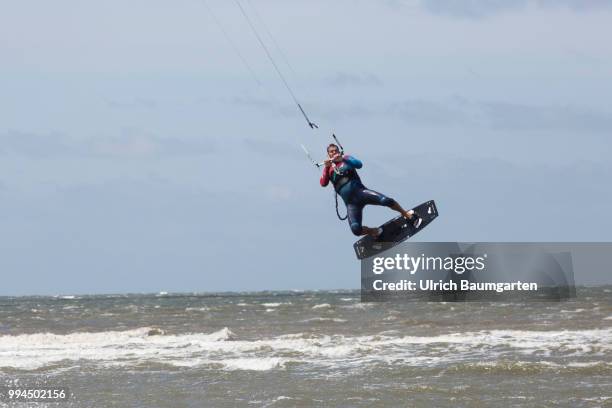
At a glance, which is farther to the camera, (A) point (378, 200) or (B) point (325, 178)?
(A) point (378, 200)

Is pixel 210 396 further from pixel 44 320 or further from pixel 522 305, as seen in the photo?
pixel 44 320

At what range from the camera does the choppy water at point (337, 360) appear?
17.7 metres

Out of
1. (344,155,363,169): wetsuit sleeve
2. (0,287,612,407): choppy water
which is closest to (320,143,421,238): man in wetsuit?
(344,155,363,169): wetsuit sleeve

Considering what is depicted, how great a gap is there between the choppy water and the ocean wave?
0.12 feet

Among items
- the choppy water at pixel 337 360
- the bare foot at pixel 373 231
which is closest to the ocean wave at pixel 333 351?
the choppy water at pixel 337 360

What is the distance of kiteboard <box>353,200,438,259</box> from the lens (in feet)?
60.4

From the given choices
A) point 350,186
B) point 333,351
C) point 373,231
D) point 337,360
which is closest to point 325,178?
point 350,186

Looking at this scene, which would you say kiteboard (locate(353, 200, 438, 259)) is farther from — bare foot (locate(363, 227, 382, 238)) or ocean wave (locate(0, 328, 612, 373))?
ocean wave (locate(0, 328, 612, 373))

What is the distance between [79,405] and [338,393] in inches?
169

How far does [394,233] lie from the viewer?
60.7 feet

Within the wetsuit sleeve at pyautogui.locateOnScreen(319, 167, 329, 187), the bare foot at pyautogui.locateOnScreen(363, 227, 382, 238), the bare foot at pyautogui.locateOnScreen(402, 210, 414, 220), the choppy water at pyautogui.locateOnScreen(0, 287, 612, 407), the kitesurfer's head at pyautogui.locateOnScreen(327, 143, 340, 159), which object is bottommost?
the choppy water at pyautogui.locateOnScreen(0, 287, 612, 407)

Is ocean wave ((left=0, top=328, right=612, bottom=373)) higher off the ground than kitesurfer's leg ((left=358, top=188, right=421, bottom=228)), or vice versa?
kitesurfer's leg ((left=358, top=188, right=421, bottom=228))

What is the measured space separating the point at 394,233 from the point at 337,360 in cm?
534

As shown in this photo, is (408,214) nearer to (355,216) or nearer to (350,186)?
(355,216)
